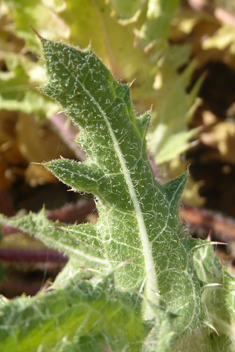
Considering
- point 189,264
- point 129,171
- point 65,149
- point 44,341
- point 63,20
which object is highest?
point 63,20

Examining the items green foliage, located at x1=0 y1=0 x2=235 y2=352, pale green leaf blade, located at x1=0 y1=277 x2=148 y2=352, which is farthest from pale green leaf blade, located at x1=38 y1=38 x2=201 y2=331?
pale green leaf blade, located at x1=0 y1=277 x2=148 y2=352

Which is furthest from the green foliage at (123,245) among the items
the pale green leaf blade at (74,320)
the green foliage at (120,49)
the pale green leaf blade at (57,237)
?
the green foliage at (120,49)

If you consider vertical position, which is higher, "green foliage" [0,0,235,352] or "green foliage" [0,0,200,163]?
"green foliage" [0,0,200,163]

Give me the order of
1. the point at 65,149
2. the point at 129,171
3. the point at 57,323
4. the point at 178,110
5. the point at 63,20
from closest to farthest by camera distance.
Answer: the point at 57,323
the point at 129,171
the point at 63,20
the point at 178,110
the point at 65,149

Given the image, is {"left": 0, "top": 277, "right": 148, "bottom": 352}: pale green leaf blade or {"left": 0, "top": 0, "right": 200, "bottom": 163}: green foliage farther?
{"left": 0, "top": 0, "right": 200, "bottom": 163}: green foliage

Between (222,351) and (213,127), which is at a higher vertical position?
(213,127)

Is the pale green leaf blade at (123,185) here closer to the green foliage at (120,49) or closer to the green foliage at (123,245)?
the green foliage at (123,245)

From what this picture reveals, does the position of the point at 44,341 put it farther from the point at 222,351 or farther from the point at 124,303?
the point at 222,351

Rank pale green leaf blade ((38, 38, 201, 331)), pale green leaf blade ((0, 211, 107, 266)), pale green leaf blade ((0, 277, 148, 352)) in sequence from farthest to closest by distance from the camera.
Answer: pale green leaf blade ((0, 211, 107, 266)) < pale green leaf blade ((38, 38, 201, 331)) < pale green leaf blade ((0, 277, 148, 352))

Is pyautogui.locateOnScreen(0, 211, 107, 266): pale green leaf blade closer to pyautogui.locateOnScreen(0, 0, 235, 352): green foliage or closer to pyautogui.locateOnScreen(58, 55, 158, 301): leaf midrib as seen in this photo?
pyautogui.locateOnScreen(0, 0, 235, 352): green foliage

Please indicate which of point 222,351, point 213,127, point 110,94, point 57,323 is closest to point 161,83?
point 213,127

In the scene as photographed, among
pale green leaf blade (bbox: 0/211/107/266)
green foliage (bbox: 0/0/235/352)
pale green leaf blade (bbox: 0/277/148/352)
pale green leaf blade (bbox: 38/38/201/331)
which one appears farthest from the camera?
pale green leaf blade (bbox: 0/211/107/266)
